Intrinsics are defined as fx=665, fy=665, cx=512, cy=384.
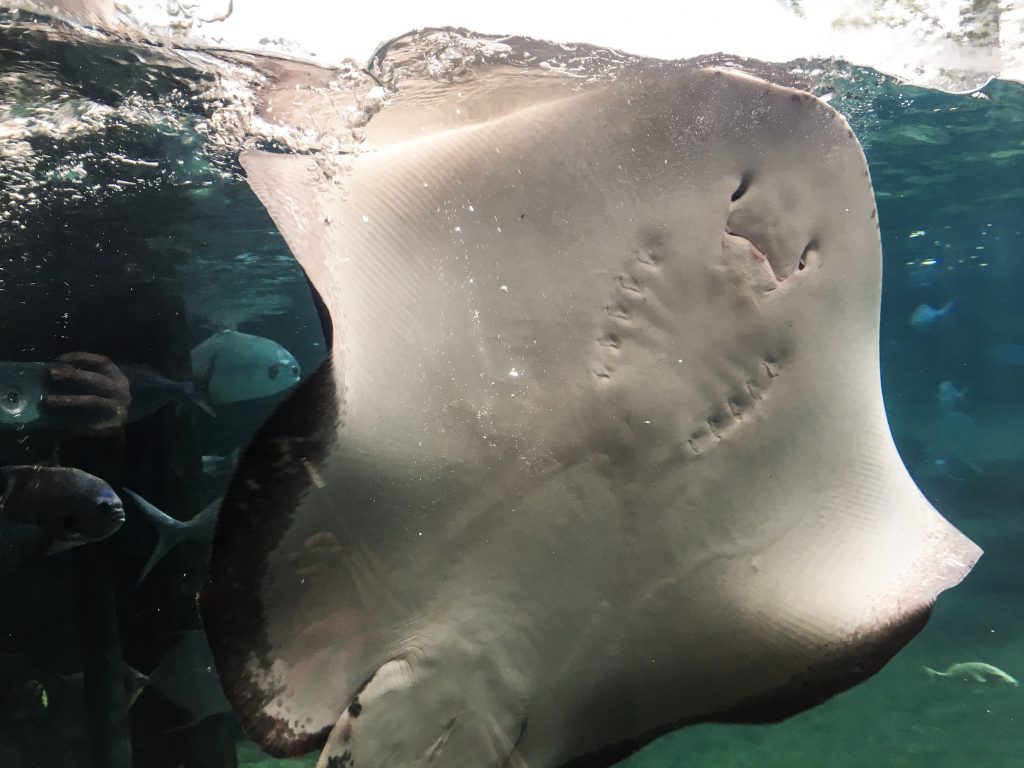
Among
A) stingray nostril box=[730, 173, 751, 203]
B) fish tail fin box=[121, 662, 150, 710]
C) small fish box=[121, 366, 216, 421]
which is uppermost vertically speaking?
stingray nostril box=[730, 173, 751, 203]

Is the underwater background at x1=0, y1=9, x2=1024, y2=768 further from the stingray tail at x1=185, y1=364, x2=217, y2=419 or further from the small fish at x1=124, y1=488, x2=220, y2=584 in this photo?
the small fish at x1=124, y1=488, x2=220, y2=584

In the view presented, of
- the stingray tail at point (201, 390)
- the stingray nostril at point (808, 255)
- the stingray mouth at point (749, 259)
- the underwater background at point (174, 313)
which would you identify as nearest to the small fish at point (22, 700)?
the underwater background at point (174, 313)

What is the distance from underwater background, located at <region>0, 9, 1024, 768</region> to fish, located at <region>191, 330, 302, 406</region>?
1.14 feet

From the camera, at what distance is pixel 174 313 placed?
689cm

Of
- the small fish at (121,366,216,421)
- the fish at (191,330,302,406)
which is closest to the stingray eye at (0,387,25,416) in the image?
the small fish at (121,366,216,421)

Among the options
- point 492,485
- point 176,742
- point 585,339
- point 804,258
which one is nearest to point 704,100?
point 804,258

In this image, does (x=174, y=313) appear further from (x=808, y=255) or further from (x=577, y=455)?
(x=808, y=255)

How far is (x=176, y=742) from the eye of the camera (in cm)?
549

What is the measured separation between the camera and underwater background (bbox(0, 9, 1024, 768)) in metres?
4.59

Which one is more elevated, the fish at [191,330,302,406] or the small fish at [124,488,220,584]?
the small fish at [124,488,220,584]

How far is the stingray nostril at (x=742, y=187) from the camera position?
177 centimetres

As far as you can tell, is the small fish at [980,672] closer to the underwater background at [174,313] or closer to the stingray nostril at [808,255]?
the underwater background at [174,313]

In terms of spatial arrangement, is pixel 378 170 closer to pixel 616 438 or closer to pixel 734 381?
pixel 616 438

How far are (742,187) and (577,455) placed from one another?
0.88 meters
